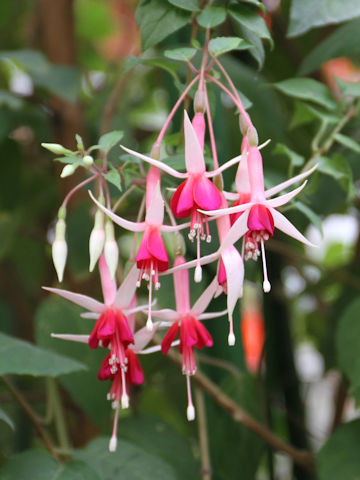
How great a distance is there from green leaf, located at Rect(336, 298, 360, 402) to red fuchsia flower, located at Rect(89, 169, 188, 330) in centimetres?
26

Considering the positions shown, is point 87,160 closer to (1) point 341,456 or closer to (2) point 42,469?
(2) point 42,469

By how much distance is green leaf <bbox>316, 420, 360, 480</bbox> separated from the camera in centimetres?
55

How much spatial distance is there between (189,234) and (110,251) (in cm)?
5

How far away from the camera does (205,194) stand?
1.16 ft

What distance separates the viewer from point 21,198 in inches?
33.7

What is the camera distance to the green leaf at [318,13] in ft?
1.59

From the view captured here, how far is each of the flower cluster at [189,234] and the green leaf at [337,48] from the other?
20 centimetres

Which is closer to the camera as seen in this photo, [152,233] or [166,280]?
[152,233]

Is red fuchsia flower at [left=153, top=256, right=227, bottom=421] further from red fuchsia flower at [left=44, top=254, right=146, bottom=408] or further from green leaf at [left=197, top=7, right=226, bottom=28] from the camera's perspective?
green leaf at [left=197, top=7, right=226, bottom=28]

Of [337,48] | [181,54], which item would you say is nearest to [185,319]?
[181,54]

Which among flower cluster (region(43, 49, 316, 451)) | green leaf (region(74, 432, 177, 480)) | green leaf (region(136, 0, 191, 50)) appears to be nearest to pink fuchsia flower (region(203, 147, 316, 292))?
flower cluster (region(43, 49, 316, 451))

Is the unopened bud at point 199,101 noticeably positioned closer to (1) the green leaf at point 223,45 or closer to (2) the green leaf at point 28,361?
(1) the green leaf at point 223,45

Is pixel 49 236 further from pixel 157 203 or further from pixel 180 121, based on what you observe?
pixel 157 203

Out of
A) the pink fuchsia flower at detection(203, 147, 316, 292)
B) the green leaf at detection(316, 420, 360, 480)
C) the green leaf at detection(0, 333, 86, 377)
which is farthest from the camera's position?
the green leaf at detection(316, 420, 360, 480)
